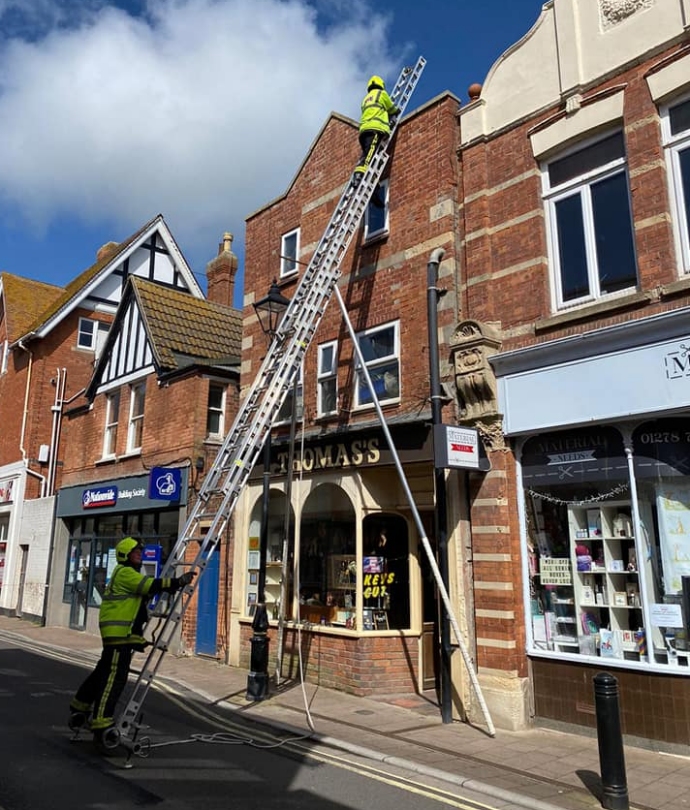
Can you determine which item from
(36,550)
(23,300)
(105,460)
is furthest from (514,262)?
(23,300)

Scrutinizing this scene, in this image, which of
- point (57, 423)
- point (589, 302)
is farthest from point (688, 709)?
→ point (57, 423)

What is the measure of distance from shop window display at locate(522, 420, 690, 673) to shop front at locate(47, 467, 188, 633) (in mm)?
8434

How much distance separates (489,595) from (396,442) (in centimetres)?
260

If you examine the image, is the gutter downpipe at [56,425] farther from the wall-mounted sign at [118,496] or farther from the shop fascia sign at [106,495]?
the shop fascia sign at [106,495]

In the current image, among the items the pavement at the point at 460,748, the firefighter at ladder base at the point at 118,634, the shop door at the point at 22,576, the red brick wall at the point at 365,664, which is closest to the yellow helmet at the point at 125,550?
→ the firefighter at ladder base at the point at 118,634

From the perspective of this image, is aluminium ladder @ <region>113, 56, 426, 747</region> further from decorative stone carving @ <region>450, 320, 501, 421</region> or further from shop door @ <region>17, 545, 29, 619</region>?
shop door @ <region>17, 545, 29, 619</region>

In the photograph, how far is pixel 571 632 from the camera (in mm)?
8070

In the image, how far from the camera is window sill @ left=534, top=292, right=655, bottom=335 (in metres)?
7.62

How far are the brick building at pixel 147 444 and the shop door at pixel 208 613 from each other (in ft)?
0.07

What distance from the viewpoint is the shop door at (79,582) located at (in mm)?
18359

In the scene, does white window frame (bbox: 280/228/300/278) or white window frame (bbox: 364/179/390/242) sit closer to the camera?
white window frame (bbox: 364/179/390/242)

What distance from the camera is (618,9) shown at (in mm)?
8508

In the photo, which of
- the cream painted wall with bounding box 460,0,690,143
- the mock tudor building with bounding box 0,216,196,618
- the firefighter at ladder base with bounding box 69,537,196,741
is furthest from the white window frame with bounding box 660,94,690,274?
the mock tudor building with bounding box 0,216,196,618

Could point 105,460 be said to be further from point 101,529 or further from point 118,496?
point 101,529
